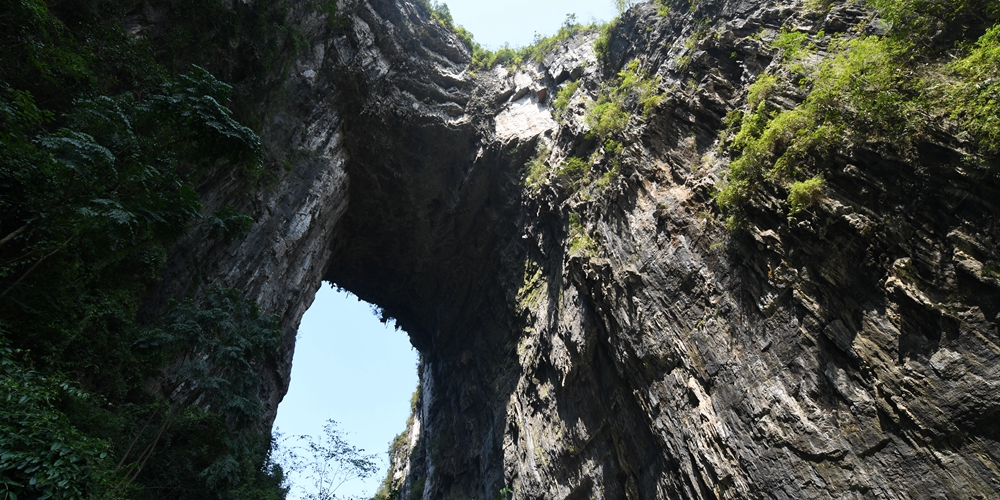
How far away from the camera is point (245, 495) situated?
27.2ft

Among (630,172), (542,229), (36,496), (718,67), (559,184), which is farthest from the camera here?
(542,229)

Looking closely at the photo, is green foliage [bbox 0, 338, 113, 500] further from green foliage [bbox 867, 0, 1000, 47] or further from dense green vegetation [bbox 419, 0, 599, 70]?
dense green vegetation [bbox 419, 0, 599, 70]

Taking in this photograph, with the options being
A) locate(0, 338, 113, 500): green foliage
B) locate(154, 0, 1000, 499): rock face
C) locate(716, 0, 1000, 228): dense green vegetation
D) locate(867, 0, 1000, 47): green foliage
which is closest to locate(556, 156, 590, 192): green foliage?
locate(154, 0, 1000, 499): rock face

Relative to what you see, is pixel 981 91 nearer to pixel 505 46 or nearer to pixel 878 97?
pixel 878 97

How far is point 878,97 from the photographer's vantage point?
7.21 m

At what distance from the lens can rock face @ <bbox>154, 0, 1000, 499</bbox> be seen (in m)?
6.29

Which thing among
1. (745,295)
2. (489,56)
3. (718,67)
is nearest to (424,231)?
(489,56)

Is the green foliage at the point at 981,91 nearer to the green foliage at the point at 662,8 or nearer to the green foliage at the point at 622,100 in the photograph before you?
the green foliage at the point at 622,100

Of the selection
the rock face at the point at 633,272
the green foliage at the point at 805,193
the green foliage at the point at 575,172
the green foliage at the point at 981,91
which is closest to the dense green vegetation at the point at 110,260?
the rock face at the point at 633,272

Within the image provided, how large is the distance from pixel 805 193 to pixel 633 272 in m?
4.23

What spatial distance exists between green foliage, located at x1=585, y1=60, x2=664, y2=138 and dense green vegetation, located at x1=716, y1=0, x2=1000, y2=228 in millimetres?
3695

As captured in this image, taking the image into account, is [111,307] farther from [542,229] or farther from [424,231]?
[424,231]

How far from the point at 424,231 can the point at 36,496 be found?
18529mm

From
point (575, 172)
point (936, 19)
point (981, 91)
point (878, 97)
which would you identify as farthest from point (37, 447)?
point (575, 172)
